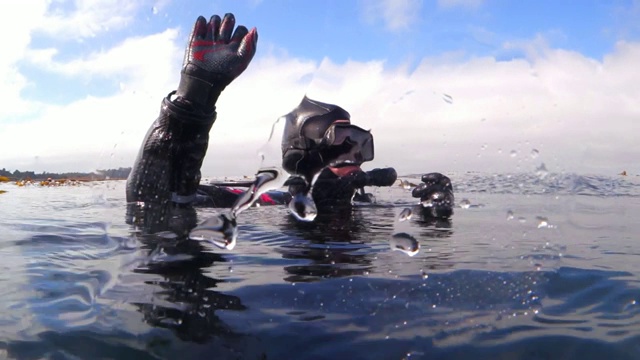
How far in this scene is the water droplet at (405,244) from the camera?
9.31ft

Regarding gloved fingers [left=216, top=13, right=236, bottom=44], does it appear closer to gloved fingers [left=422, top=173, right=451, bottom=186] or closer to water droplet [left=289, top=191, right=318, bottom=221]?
water droplet [left=289, top=191, right=318, bottom=221]

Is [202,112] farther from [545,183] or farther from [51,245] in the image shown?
[545,183]

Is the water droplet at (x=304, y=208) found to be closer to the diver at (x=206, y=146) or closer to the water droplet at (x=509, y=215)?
the diver at (x=206, y=146)

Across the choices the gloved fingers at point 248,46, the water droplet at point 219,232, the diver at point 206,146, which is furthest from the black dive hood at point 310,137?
the water droplet at point 219,232

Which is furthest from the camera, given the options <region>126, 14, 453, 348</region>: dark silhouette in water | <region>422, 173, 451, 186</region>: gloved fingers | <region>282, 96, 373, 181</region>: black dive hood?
<region>422, 173, 451, 186</region>: gloved fingers

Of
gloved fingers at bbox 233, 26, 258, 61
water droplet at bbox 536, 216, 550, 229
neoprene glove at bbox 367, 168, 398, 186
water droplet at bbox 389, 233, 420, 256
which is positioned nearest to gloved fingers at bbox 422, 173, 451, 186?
neoprene glove at bbox 367, 168, 398, 186

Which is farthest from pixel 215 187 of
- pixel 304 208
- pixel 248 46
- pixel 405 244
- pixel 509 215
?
pixel 405 244

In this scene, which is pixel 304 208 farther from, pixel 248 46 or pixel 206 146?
pixel 248 46

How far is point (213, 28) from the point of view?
4.11 metres

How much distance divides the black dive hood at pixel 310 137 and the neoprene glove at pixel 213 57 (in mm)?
869

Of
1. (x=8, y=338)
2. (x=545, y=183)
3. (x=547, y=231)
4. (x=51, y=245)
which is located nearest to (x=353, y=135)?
(x=547, y=231)

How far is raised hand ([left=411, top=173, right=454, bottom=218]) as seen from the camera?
16.4ft

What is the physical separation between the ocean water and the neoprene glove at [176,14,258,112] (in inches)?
48.2

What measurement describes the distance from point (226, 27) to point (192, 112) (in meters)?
0.72
